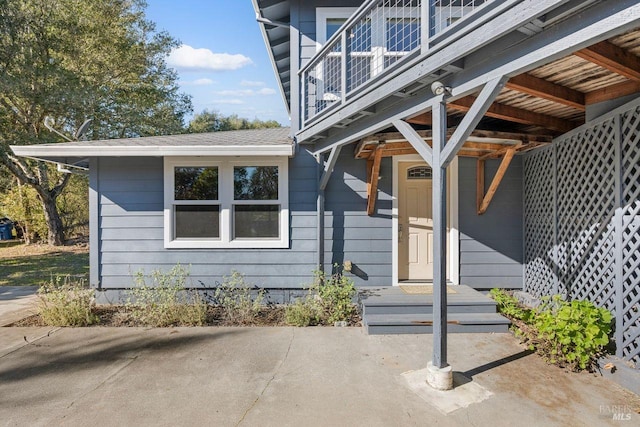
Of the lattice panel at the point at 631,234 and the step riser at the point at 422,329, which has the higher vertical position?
the lattice panel at the point at 631,234

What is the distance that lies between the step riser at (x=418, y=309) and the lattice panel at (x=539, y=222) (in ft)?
3.61

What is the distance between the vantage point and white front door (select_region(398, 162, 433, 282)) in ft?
18.1

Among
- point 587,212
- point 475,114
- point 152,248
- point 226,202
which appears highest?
point 475,114

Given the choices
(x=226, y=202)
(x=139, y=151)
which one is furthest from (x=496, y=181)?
(x=139, y=151)

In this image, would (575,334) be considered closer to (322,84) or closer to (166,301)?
(322,84)

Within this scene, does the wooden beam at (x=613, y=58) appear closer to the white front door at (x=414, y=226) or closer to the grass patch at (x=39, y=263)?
the white front door at (x=414, y=226)

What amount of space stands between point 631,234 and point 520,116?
5.41 feet

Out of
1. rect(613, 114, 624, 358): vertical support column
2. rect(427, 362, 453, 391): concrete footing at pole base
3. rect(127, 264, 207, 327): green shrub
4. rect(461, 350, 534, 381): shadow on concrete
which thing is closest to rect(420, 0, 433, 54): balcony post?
rect(613, 114, 624, 358): vertical support column

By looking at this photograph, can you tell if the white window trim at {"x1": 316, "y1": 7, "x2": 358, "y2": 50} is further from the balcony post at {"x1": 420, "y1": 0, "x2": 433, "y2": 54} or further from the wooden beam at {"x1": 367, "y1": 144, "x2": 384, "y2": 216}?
the balcony post at {"x1": 420, "y1": 0, "x2": 433, "y2": 54}

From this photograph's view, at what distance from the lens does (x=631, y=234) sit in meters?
3.14

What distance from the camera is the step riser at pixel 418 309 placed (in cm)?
A: 444

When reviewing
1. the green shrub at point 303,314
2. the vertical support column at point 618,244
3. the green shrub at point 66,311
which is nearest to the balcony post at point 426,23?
the vertical support column at point 618,244

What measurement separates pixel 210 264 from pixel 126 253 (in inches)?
55.1

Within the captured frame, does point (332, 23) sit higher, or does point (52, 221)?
point (332, 23)
